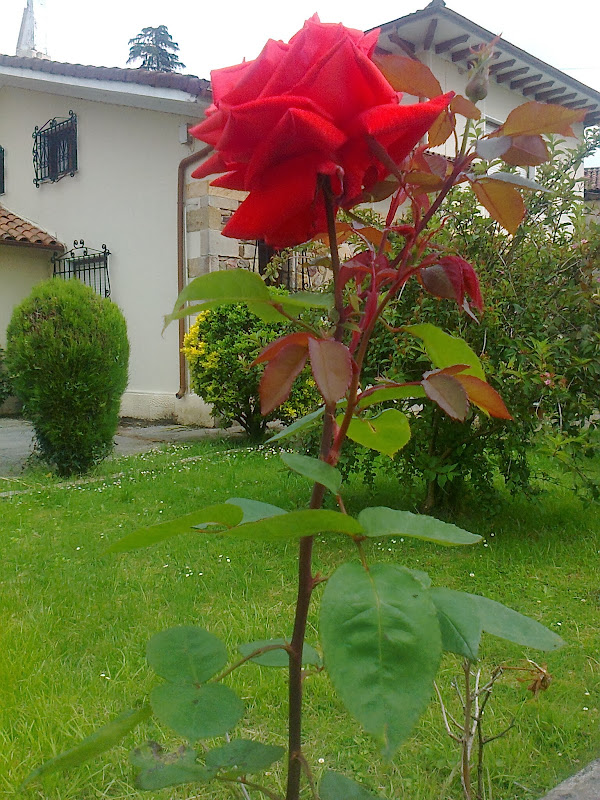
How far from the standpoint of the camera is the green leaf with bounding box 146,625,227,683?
763mm

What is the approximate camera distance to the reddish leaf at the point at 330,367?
1.92 feet

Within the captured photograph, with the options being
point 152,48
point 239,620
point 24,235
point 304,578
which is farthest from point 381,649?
point 152,48

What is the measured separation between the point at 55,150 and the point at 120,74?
3.06m

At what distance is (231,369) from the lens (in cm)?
759

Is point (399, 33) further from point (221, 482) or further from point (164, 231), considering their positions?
point (221, 482)

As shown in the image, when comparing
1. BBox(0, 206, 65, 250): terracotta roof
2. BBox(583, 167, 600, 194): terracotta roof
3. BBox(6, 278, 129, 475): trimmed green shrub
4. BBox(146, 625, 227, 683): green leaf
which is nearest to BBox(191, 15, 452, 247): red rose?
BBox(146, 625, 227, 683): green leaf

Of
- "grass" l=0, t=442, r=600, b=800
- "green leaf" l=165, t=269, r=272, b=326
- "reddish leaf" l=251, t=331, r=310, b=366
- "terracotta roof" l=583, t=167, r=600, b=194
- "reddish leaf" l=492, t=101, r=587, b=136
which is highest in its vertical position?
"terracotta roof" l=583, t=167, r=600, b=194

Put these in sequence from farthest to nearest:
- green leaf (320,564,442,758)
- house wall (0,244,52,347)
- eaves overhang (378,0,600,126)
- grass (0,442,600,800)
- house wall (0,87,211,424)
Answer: house wall (0,244,52,347), eaves overhang (378,0,600,126), house wall (0,87,211,424), grass (0,442,600,800), green leaf (320,564,442,758)

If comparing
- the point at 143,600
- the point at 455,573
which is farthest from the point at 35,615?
the point at 455,573

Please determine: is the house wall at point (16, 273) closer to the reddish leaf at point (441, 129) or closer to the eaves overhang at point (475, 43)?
the eaves overhang at point (475, 43)

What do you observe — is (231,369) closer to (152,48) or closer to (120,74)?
(120,74)

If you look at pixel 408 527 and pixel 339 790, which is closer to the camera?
pixel 408 527

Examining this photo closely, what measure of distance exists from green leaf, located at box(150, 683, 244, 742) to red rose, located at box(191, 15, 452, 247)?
0.45 m

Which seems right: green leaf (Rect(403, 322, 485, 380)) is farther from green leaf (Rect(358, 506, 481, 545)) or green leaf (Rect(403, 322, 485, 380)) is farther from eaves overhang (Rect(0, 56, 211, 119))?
eaves overhang (Rect(0, 56, 211, 119))
